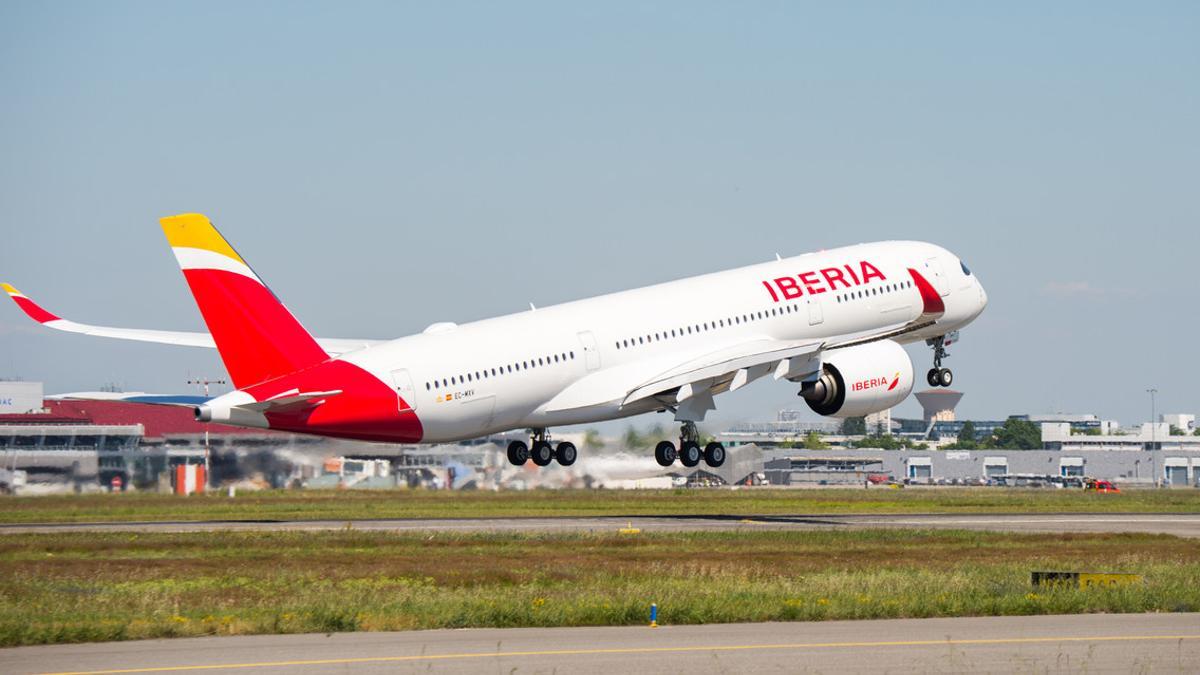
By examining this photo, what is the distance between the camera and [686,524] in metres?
57.9

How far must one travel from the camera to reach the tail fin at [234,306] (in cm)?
4841

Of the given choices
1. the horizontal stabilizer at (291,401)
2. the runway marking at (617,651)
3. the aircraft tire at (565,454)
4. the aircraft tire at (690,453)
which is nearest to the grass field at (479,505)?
the aircraft tire at (565,454)

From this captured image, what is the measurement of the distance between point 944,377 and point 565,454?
1735cm

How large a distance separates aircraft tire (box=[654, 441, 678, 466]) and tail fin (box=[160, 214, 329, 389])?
16.0m

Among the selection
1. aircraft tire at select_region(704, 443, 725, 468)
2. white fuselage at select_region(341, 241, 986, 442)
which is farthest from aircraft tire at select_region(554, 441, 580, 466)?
aircraft tire at select_region(704, 443, 725, 468)

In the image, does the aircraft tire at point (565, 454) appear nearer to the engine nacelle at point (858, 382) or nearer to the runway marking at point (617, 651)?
the engine nacelle at point (858, 382)

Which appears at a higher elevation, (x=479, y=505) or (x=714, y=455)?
(x=714, y=455)

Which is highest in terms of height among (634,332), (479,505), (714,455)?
(634,332)

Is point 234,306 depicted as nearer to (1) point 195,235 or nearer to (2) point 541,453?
(1) point 195,235

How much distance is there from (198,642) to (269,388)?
72.3 feet

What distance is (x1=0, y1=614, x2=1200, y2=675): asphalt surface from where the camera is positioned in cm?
2412

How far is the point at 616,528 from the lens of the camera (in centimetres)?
5556

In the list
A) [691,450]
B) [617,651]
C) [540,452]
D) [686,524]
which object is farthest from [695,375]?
[617,651]

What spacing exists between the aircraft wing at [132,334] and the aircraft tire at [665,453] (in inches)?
435
